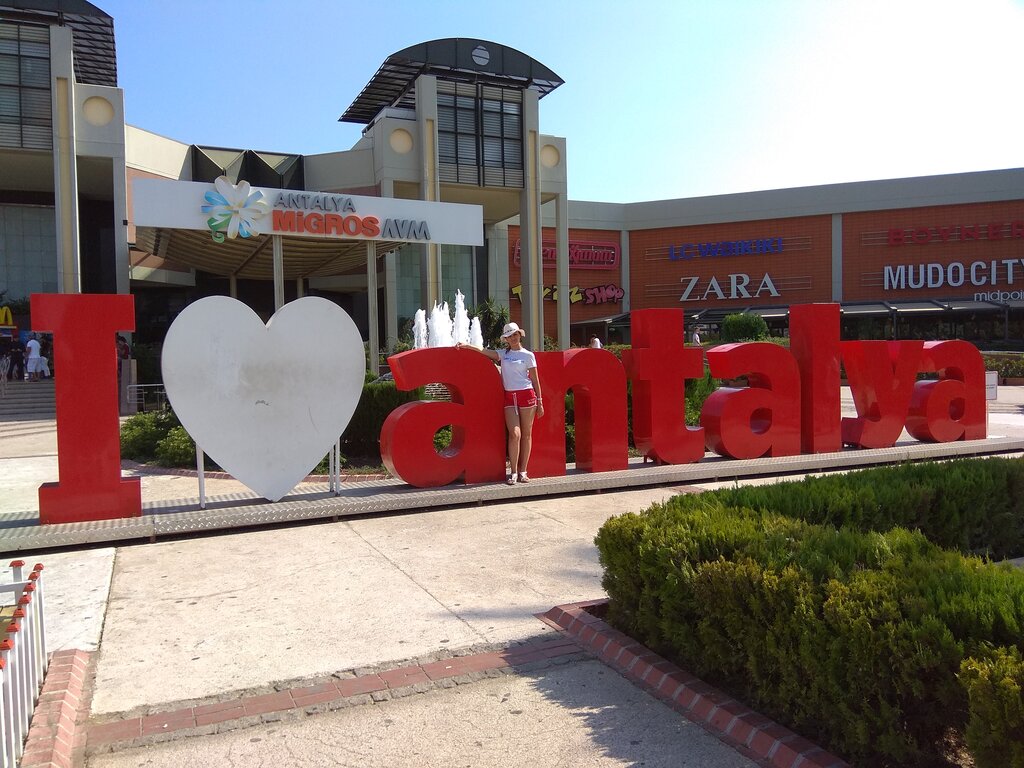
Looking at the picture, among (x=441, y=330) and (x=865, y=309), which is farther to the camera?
(x=865, y=309)

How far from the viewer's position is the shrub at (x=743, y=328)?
2811 centimetres

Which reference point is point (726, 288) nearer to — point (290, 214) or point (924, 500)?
point (290, 214)

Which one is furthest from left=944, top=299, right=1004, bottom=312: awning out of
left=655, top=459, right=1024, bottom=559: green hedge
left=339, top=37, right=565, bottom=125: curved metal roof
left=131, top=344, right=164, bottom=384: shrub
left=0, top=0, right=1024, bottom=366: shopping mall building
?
left=655, top=459, right=1024, bottom=559: green hedge

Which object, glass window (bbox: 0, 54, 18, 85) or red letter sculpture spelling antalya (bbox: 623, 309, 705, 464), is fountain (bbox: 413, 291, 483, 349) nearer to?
red letter sculpture spelling antalya (bbox: 623, 309, 705, 464)

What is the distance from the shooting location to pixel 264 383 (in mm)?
8258

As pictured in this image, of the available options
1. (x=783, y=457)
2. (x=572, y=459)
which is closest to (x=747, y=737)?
(x=783, y=457)

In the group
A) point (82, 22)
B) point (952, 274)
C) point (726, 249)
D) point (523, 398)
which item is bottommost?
point (523, 398)

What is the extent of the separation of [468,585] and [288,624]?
4.43 feet

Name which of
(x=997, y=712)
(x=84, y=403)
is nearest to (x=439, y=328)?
(x=84, y=403)

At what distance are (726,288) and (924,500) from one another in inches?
1556

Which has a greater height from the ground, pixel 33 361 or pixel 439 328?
pixel 439 328

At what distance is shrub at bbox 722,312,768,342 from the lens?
92.2 feet

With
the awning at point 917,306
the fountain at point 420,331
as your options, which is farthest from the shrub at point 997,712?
the awning at point 917,306

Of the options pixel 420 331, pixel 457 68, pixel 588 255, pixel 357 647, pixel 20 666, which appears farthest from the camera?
pixel 588 255
